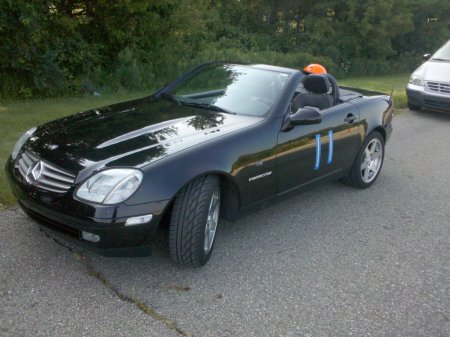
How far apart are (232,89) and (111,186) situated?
188 cm

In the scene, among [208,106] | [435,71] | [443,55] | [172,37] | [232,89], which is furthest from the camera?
[172,37]

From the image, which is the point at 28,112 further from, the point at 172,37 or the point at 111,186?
Result: the point at 111,186

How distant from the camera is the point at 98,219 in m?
2.96

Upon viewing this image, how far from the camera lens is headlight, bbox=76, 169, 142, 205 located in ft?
Answer: 9.87

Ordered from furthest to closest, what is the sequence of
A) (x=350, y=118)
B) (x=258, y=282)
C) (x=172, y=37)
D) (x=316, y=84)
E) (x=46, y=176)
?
(x=172, y=37) → (x=350, y=118) → (x=316, y=84) → (x=258, y=282) → (x=46, y=176)

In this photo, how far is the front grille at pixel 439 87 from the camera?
9.38m

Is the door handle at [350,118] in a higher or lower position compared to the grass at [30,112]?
higher

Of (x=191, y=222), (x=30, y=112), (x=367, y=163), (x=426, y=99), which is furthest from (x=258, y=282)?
(x=426, y=99)

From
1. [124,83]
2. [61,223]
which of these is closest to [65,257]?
[61,223]

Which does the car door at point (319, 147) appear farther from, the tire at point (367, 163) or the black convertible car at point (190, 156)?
the tire at point (367, 163)

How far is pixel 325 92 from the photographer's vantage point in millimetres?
4676

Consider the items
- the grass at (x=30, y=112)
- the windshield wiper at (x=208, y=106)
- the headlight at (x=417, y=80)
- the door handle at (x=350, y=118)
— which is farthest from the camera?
the headlight at (x=417, y=80)

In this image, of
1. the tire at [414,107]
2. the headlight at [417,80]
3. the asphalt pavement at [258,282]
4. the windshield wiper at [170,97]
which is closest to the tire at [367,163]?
the asphalt pavement at [258,282]

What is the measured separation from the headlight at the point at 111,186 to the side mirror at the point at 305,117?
1.56 metres
